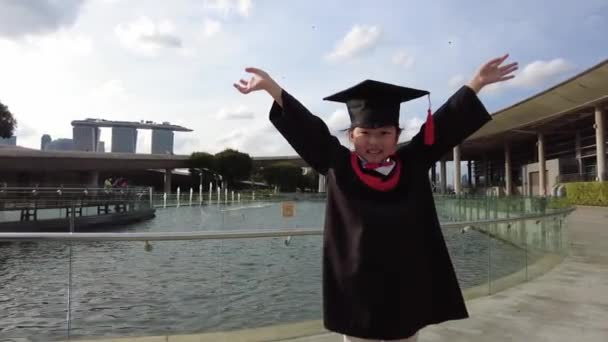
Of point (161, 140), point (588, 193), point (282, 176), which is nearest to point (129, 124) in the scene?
point (161, 140)

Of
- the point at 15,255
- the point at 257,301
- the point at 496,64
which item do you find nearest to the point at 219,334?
the point at 257,301

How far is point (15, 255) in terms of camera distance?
436 centimetres

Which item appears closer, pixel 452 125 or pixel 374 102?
pixel 374 102

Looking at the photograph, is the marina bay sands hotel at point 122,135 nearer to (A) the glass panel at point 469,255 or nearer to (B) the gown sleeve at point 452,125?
(A) the glass panel at point 469,255

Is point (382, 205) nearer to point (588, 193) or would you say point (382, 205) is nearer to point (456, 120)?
point (456, 120)

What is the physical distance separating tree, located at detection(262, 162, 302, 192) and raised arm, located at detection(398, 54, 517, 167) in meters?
89.2

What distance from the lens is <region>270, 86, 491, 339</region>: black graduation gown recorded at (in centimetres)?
212

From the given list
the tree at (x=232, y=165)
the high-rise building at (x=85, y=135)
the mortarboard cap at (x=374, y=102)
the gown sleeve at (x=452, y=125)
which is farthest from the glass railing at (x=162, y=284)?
the high-rise building at (x=85, y=135)

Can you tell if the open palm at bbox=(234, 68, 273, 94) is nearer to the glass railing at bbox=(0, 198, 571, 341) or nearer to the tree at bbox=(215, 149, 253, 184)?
the glass railing at bbox=(0, 198, 571, 341)

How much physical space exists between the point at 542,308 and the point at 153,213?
87.0ft

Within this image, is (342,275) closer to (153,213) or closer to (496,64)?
(496,64)

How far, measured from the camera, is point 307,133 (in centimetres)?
244

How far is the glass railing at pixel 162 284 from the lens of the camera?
4.12 m

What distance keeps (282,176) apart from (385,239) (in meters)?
89.9
